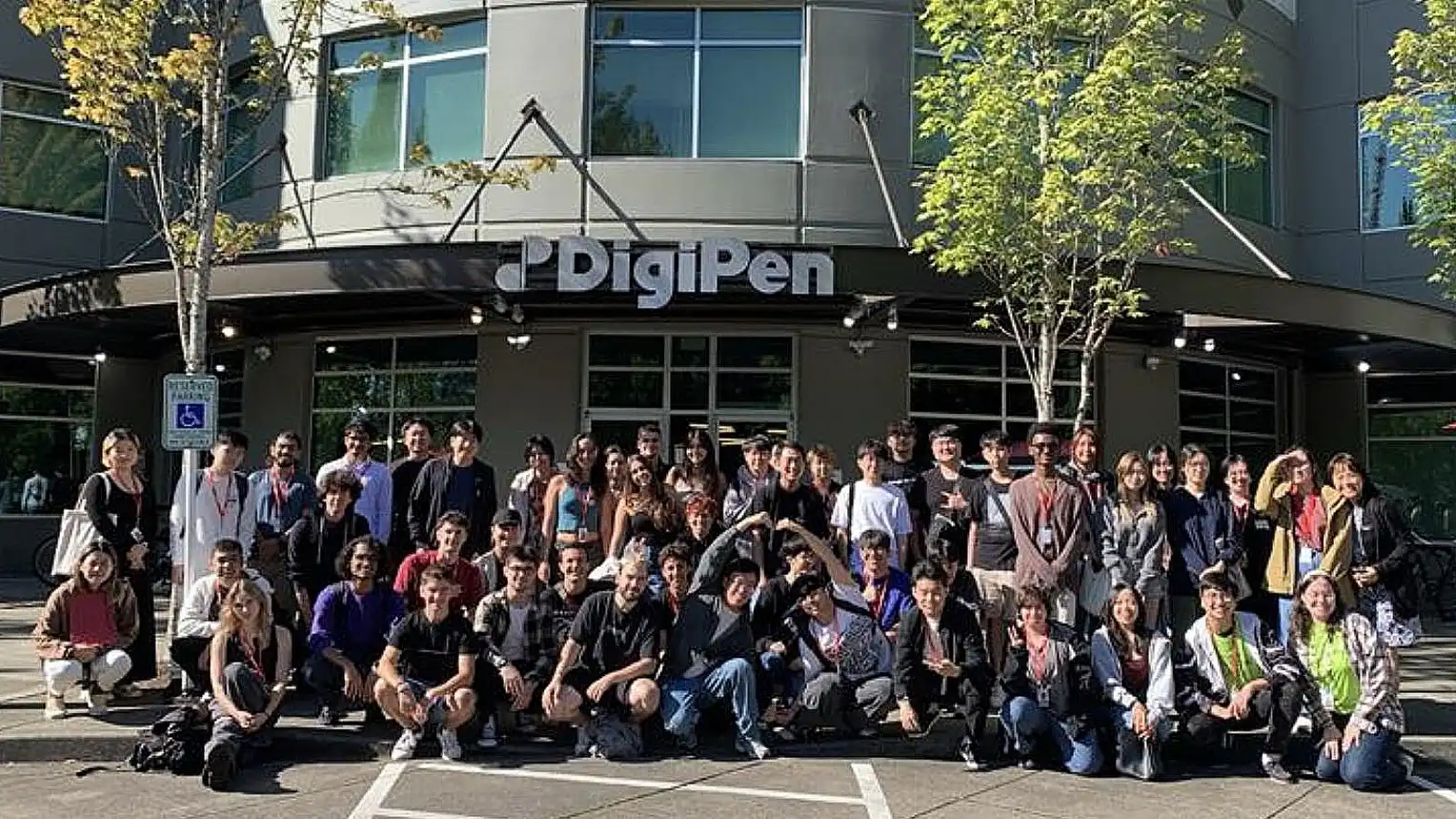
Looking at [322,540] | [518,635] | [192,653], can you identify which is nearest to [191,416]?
[322,540]

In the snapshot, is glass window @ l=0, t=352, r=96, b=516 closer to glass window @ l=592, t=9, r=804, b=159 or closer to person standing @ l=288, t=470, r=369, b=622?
glass window @ l=592, t=9, r=804, b=159

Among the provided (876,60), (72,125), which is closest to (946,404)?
(876,60)

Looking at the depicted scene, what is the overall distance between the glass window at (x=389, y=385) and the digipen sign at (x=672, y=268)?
12.2 feet

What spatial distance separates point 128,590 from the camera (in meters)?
8.58

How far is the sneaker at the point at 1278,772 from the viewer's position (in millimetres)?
7621

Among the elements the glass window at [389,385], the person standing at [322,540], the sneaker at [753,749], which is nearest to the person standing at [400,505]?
the person standing at [322,540]

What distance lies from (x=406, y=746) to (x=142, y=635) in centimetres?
250

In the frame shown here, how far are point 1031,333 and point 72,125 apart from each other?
51.0ft

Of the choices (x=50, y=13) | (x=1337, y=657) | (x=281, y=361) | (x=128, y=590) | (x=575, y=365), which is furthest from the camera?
(x=281, y=361)

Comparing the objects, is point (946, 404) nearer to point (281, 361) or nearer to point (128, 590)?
point (281, 361)

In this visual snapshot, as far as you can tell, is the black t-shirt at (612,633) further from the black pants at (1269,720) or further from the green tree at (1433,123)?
the green tree at (1433,123)

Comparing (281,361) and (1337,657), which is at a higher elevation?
(281,361)

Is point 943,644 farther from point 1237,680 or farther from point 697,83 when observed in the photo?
point 697,83

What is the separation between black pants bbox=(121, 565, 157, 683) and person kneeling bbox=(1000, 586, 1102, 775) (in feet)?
19.4
